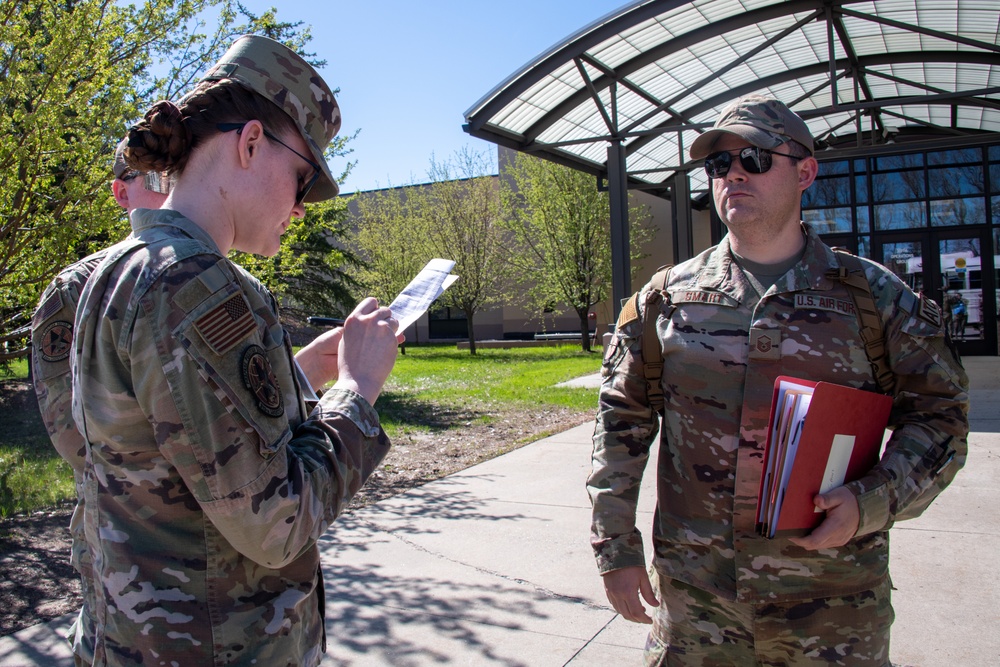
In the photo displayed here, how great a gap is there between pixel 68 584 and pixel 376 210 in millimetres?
27184

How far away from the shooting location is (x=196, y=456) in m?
1.24

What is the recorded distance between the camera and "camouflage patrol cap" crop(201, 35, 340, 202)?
1479 millimetres

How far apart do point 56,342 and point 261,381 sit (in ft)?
3.13

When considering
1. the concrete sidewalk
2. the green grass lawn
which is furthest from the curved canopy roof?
the concrete sidewalk

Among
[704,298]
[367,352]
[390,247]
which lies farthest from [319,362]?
[390,247]

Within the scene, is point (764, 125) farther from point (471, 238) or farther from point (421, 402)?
point (471, 238)

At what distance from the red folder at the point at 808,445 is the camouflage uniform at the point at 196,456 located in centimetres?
100

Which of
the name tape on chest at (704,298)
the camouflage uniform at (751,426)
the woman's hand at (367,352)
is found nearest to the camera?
the woman's hand at (367,352)

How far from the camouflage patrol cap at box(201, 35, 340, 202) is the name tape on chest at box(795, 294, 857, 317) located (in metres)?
1.33

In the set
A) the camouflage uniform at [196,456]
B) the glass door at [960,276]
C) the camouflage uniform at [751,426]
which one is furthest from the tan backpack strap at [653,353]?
the glass door at [960,276]

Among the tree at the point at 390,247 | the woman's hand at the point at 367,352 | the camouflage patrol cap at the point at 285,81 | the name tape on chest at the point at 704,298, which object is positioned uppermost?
the tree at the point at 390,247

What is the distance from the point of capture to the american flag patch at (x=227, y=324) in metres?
1.25

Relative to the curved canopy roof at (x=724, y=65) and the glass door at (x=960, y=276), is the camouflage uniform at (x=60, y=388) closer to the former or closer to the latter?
the curved canopy roof at (x=724, y=65)

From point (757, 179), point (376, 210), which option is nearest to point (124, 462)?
point (757, 179)
